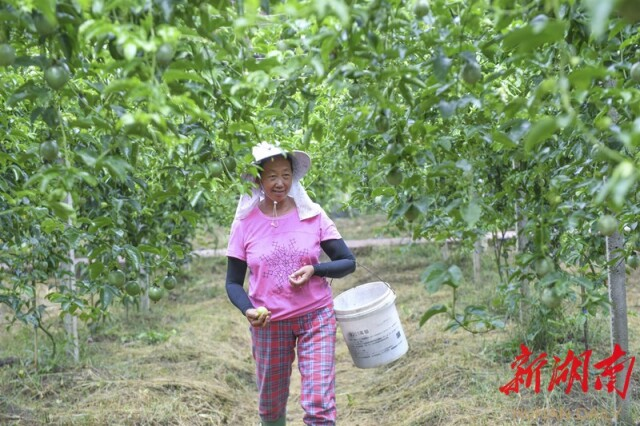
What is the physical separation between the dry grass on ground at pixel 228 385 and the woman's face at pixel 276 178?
1.31 metres

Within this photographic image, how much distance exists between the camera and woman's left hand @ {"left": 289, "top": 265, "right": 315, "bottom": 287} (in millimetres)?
2443

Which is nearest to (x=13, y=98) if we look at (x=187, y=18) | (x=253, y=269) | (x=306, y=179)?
(x=187, y=18)

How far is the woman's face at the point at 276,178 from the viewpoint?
256 centimetres

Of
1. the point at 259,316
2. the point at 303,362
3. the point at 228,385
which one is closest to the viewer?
the point at 259,316

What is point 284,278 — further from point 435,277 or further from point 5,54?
point 5,54

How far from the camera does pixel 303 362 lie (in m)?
2.51

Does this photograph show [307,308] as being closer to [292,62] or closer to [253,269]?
[253,269]

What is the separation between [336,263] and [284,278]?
213mm

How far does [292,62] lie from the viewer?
4.45 feet

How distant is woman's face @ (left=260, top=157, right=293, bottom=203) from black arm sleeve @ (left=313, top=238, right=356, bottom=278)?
286 millimetres

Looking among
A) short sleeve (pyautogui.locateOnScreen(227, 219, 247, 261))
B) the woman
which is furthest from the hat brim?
short sleeve (pyautogui.locateOnScreen(227, 219, 247, 261))


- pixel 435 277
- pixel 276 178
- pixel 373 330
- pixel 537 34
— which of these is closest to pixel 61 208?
pixel 435 277

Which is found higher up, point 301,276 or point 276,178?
point 276,178

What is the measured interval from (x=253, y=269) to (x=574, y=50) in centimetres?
153
